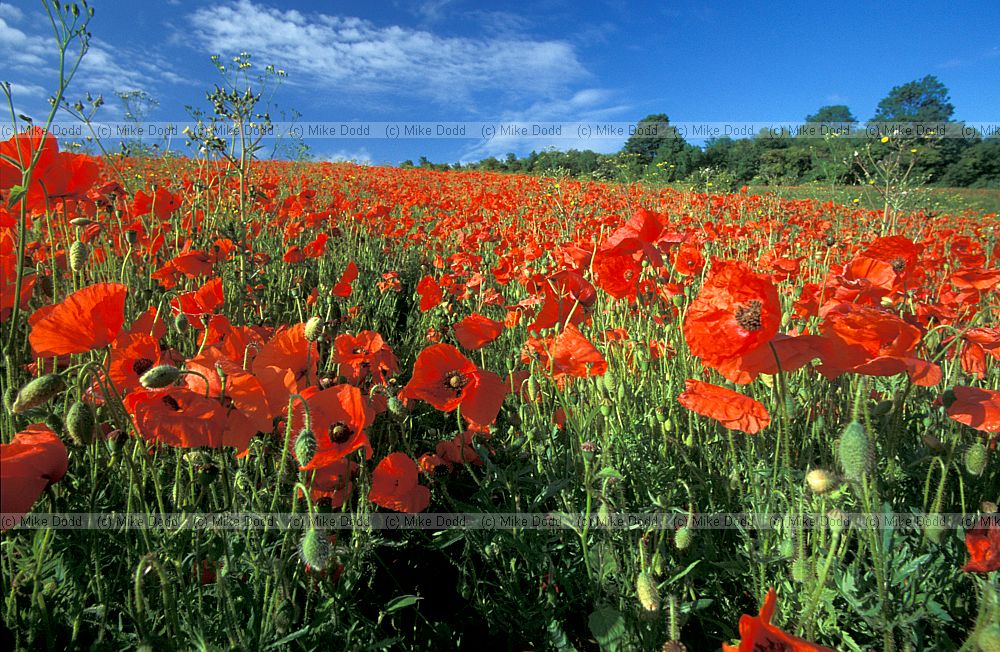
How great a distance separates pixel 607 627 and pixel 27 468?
104 cm

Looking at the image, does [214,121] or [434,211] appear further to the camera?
[434,211]

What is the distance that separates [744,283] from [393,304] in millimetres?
3159

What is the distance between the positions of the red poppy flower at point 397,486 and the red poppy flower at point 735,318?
2.78ft

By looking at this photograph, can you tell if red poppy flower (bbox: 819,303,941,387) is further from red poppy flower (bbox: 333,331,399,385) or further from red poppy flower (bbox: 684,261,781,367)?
red poppy flower (bbox: 333,331,399,385)

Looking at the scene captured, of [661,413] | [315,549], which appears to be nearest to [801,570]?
[661,413]

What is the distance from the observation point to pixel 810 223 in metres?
4.88

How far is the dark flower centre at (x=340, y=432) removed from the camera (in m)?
1.17

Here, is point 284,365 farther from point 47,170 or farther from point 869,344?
point 869,344

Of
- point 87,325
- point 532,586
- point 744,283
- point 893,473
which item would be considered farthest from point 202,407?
point 893,473

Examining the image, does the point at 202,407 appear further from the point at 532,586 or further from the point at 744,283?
the point at 744,283

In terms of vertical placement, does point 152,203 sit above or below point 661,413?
above

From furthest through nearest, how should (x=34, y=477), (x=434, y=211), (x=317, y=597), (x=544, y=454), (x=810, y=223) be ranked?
(x=434, y=211), (x=810, y=223), (x=544, y=454), (x=317, y=597), (x=34, y=477)

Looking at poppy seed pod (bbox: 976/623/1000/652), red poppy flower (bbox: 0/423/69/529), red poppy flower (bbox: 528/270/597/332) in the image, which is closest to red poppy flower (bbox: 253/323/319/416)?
red poppy flower (bbox: 0/423/69/529)

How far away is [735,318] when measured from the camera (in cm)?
105
